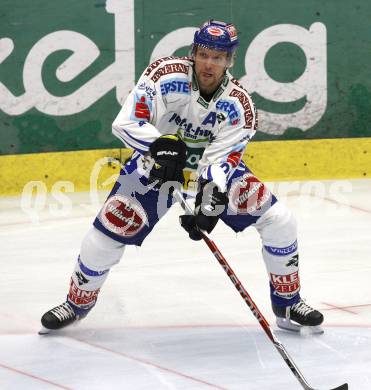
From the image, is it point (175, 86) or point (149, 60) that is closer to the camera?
point (175, 86)

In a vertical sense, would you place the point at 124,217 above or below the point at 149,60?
above

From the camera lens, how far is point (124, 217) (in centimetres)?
471

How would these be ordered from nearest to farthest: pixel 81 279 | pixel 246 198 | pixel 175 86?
1. pixel 175 86
2. pixel 246 198
3. pixel 81 279

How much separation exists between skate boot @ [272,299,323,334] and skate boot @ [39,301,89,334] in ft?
2.65

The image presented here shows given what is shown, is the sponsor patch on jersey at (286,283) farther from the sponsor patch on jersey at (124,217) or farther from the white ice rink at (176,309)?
the sponsor patch on jersey at (124,217)

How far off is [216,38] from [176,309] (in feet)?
4.46

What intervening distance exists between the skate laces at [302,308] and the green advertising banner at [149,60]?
3185mm

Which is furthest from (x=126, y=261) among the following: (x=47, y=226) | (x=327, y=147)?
(x=327, y=147)

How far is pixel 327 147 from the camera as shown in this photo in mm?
8352

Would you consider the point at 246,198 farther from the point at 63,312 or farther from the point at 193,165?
the point at 63,312

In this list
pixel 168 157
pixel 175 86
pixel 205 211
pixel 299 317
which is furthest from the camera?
pixel 299 317

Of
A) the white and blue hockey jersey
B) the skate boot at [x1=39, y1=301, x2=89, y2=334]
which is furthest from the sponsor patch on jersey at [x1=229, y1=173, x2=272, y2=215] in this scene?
the skate boot at [x1=39, y1=301, x2=89, y2=334]

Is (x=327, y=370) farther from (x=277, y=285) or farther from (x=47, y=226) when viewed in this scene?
(x=47, y=226)

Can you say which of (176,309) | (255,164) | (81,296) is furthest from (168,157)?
(255,164)
